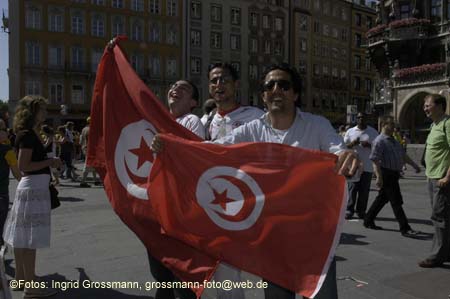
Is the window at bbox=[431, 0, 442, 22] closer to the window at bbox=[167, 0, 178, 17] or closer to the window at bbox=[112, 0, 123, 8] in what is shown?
the window at bbox=[167, 0, 178, 17]

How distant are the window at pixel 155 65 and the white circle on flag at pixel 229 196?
165 feet

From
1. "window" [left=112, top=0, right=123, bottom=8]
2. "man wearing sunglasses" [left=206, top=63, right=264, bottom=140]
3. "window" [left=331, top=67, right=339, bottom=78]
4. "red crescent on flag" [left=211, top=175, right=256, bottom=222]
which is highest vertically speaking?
"window" [left=112, top=0, right=123, bottom=8]

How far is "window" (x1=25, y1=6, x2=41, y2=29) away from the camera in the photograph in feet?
151

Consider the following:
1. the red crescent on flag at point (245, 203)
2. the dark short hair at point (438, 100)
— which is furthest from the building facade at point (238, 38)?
the red crescent on flag at point (245, 203)

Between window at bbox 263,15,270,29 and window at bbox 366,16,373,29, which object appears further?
window at bbox 366,16,373,29

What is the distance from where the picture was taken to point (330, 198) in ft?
→ 9.95

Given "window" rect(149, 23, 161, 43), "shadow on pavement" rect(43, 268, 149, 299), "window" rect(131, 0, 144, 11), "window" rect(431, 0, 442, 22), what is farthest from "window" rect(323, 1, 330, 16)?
"shadow on pavement" rect(43, 268, 149, 299)

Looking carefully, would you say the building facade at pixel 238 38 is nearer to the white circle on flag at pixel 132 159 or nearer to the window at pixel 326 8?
the window at pixel 326 8

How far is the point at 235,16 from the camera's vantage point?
185 ft

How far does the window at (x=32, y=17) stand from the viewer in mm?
46156

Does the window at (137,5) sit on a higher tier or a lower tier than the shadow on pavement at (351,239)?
higher

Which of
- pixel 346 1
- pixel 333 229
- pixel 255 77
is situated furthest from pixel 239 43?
pixel 333 229

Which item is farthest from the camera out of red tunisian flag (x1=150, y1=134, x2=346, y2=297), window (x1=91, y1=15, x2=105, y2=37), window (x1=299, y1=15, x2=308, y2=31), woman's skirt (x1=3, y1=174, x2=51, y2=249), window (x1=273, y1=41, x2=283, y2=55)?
window (x1=299, y1=15, x2=308, y2=31)

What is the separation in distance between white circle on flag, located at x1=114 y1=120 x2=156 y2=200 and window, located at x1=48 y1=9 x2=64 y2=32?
48086 millimetres
